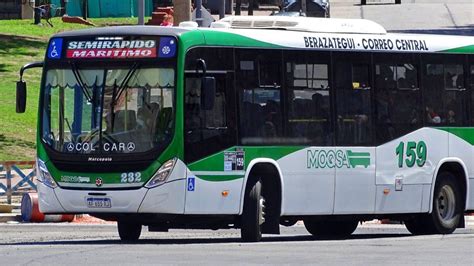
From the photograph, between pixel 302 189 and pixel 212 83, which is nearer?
pixel 212 83

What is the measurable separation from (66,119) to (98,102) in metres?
0.56

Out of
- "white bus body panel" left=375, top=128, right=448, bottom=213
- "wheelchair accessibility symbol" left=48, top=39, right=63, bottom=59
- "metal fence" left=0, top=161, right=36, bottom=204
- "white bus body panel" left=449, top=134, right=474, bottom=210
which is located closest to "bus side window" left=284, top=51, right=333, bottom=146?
"white bus body panel" left=375, top=128, right=448, bottom=213

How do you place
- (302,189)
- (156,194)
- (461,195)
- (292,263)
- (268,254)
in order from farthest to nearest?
(461,195)
(302,189)
(156,194)
(268,254)
(292,263)

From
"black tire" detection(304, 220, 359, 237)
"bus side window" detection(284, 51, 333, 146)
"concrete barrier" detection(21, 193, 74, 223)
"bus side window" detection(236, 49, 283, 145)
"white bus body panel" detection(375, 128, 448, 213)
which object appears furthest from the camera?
"concrete barrier" detection(21, 193, 74, 223)

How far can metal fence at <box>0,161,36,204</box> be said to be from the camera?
28031 millimetres

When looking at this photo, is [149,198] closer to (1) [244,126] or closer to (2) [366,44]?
(1) [244,126]

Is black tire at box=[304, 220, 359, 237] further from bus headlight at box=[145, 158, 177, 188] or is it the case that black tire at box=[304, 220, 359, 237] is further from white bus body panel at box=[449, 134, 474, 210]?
bus headlight at box=[145, 158, 177, 188]

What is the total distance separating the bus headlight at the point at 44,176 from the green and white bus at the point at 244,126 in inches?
1.2

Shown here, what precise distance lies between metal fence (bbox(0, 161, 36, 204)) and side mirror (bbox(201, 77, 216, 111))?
10507 mm

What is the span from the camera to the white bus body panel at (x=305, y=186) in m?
19.5

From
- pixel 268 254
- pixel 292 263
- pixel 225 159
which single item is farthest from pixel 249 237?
pixel 292 263

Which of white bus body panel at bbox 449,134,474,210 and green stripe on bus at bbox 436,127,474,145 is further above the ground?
green stripe on bus at bbox 436,127,474,145

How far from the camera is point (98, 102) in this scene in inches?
732

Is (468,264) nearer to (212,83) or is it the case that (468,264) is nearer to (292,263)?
(292,263)
